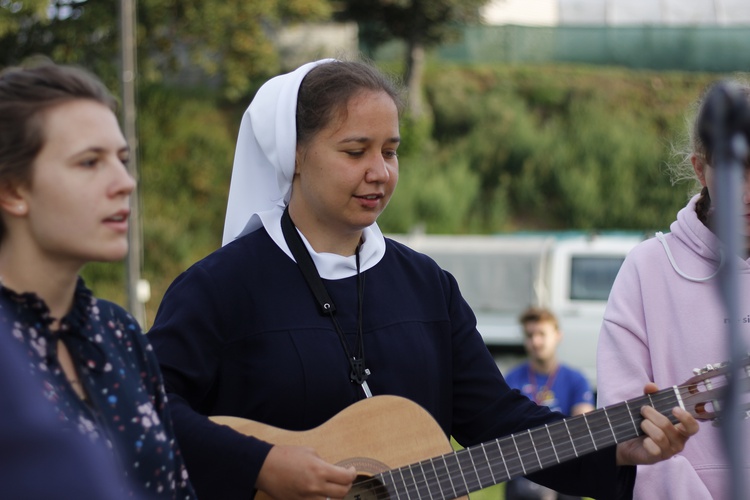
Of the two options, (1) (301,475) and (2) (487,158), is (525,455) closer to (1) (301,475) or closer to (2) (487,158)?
(1) (301,475)

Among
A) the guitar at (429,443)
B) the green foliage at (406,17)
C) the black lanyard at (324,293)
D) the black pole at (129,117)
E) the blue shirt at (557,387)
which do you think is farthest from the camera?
the green foliage at (406,17)

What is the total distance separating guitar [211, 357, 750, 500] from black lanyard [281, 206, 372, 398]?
95 millimetres

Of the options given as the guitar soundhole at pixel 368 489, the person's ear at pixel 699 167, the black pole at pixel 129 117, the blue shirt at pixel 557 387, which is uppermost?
the black pole at pixel 129 117

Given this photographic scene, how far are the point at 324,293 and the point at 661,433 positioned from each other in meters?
1.01

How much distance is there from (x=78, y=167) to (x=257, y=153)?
1.41 meters

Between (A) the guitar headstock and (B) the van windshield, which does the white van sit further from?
(A) the guitar headstock

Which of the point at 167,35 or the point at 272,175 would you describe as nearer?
the point at 272,175

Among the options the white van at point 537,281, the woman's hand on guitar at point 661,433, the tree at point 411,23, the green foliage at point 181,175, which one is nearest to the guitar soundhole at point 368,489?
the woman's hand on guitar at point 661,433

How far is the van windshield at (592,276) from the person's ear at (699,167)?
10941mm

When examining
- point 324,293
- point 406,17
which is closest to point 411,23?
point 406,17

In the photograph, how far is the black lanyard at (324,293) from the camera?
3400mm

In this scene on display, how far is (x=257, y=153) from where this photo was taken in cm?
366

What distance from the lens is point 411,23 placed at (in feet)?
87.6

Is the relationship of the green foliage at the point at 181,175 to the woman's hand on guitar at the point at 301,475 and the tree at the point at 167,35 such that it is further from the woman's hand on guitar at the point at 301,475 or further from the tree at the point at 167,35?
the woman's hand on guitar at the point at 301,475
